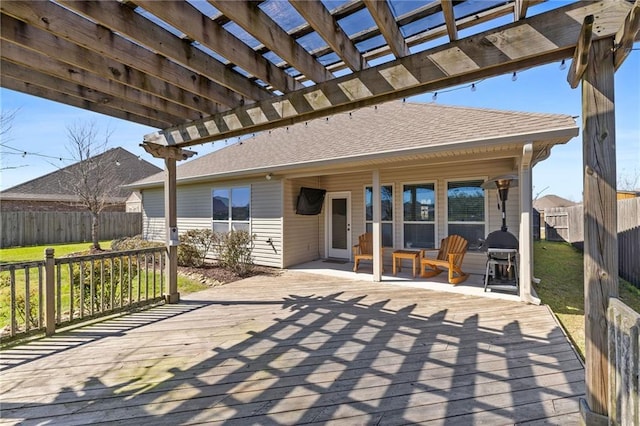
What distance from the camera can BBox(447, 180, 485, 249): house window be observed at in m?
6.60

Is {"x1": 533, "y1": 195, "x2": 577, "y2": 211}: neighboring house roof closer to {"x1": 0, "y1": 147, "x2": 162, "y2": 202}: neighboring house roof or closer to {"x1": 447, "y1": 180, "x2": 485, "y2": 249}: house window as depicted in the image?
{"x1": 447, "y1": 180, "x2": 485, "y2": 249}: house window

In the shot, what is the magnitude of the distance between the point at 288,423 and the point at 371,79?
2.67 meters

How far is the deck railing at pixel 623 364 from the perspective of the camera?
1.49 m

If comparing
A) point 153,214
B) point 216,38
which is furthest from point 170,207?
point 153,214

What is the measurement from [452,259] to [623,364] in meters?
4.27

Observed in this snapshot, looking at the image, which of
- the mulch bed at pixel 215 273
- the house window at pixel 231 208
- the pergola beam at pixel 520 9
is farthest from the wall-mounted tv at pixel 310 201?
the pergola beam at pixel 520 9

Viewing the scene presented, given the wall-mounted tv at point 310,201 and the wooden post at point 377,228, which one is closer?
the wooden post at point 377,228

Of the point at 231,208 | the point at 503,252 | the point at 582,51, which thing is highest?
the point at 582,51

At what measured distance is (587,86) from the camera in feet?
6.23

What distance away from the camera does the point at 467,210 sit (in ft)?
22.1

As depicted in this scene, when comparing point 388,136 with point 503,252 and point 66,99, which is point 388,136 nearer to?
point 503,252

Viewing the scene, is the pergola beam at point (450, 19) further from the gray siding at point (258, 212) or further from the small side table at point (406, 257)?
the gray siding at point (258, 212)

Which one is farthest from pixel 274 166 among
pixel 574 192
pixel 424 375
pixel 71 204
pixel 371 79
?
pixel 574 192

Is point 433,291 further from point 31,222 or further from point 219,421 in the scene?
point 31,222
